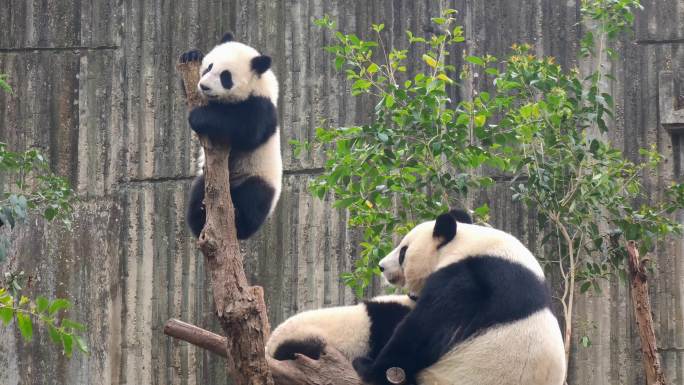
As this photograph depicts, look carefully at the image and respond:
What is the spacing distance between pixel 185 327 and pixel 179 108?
4.15m

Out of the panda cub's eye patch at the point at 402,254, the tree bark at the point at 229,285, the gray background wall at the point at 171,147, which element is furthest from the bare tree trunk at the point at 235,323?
the gray background wall at the point at 171,147

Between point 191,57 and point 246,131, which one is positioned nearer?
point 191,57

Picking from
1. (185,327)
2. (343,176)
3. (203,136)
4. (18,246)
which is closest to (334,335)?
(185,327)

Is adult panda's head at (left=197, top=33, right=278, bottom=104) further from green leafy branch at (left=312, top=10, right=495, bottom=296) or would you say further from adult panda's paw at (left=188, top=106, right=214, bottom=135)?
green leafy branch at (left=312, top=10, right=495, bottom=296)

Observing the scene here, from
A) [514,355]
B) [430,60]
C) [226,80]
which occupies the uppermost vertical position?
[430,60]

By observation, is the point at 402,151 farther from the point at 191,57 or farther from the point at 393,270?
the point at 191,57

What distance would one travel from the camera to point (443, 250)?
16.4 feet

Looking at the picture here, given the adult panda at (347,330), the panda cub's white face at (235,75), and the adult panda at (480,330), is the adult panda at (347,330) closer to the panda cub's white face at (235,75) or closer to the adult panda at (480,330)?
the adult panda at (480,330)

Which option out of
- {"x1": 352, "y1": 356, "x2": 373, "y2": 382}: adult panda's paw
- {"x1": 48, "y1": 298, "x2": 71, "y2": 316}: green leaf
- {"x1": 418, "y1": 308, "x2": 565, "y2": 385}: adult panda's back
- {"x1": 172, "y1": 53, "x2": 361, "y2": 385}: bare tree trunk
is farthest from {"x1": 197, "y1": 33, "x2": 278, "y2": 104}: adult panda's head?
{"x1": 418, "y1": 308, "x2": 565, "y2": 385}: adult panda's back

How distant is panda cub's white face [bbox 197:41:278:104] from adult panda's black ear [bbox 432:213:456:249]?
147 centimetres

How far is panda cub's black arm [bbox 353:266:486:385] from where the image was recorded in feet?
15.5

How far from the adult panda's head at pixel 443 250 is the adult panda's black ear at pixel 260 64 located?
1.40 meters

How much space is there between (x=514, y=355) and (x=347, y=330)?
795 millimetres

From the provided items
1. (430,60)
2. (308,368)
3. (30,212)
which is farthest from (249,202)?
(30,212)
